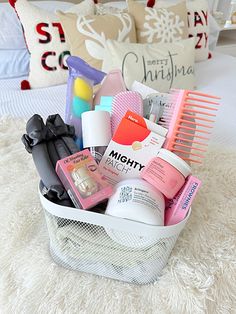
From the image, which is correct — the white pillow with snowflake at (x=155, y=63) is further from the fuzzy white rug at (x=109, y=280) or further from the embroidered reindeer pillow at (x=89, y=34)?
the fuzzy white rug at (x=109, y=280)

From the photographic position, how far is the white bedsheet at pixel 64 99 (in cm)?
92

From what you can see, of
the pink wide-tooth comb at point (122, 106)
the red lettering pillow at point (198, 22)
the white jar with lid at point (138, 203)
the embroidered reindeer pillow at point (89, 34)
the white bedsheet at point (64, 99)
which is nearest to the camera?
the white jar with lid at point (138, 203)

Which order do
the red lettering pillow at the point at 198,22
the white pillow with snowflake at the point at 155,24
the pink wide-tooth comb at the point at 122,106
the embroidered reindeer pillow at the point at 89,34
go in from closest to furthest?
the pink wide-tooth comb at the point at 122,106
the embroidered reindeer pillow at the point at 89,34
the white pillow with snowflake at the point at 155,24
the red lettering pillow at the point at 198,22

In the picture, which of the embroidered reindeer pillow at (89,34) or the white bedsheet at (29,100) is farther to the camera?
the embroidered reindeer pillow at (89,34)

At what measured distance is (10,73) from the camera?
1208mm

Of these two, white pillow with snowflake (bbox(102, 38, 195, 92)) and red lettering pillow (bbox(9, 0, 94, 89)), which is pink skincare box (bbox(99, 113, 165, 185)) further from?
red lettering pillow (bbox(9, 0, 94, 89))

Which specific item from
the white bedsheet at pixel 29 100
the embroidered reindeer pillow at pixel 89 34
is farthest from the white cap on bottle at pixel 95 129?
the embroidered reindeer pillow at pixel 89 34

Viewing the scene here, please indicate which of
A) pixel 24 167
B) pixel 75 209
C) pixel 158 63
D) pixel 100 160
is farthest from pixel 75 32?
pixel 75 209

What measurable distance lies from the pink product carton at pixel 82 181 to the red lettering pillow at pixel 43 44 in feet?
2.66

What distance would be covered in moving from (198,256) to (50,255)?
22 cm

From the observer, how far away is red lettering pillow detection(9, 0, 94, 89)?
1.08 meters

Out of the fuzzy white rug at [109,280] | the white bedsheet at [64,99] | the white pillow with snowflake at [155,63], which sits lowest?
the white bedsheet at [64,99]

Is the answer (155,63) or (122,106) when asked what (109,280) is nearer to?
(122,106)

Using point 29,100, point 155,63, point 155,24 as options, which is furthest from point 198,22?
point 29,100
